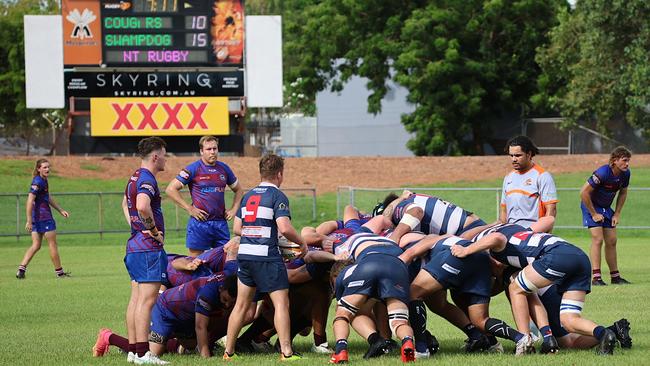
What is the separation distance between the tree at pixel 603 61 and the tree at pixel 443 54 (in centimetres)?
338

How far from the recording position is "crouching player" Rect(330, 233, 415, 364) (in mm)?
9117

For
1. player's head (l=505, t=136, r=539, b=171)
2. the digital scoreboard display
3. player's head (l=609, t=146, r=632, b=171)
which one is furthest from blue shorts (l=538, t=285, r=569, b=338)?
the digital scoreboard display

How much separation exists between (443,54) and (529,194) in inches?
1557

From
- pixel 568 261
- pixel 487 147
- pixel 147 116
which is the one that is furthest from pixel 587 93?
pixel 568 261

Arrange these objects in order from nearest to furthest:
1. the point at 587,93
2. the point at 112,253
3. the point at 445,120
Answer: the point at 112,253
the point at 587,93
the point at 445,120

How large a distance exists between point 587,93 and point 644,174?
16.0ft

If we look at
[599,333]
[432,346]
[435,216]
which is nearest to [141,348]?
[432,346]

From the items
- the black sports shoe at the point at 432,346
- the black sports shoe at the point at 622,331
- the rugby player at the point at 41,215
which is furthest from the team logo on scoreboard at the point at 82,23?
the black sports shoe at the point at 622,331

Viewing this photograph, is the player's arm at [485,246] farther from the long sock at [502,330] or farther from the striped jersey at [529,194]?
the striped jersey at [529,194]

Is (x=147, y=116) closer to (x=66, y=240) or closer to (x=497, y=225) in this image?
(x=66, y=240)

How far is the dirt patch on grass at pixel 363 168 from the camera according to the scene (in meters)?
40.1

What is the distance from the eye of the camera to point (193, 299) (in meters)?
9.91

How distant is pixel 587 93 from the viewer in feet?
140

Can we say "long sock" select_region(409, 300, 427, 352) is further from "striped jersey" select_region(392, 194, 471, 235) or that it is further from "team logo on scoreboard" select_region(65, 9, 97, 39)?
"team logo on scoreboard" select_region(65, 9, 97, 39)
